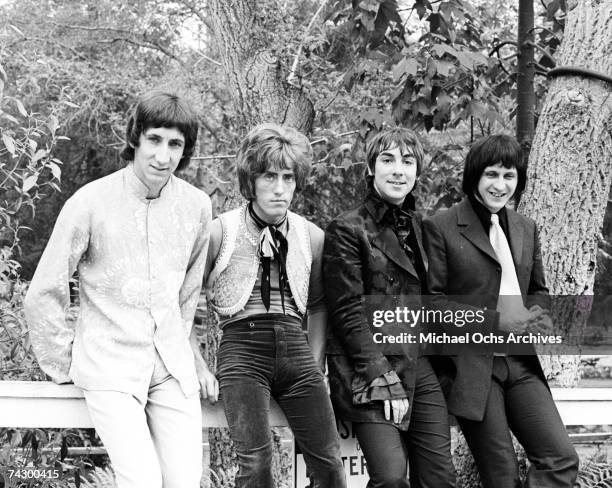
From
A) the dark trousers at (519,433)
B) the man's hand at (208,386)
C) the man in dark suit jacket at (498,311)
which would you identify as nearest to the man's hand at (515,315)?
the man in dark suit jacket at (498,311)

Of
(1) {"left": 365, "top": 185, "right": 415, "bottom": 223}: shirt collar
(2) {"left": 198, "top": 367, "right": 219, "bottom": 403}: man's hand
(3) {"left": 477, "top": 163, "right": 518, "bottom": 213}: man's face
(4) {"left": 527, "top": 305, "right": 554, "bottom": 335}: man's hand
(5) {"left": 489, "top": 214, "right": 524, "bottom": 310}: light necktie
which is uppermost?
(3) {"left": 477, "top": 163, "right": 518, "bottom": 213}: man's face

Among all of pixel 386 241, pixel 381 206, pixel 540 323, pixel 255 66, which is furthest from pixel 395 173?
pixel 255 66

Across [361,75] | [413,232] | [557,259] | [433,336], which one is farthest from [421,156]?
[361,75]

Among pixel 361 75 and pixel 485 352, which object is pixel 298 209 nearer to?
pixel 361 75

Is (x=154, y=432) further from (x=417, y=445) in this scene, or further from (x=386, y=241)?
(x=386, y=241)

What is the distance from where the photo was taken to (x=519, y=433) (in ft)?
10.2

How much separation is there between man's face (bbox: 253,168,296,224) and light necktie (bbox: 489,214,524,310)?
0.90 m

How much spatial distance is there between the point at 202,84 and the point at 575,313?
23.6 feet

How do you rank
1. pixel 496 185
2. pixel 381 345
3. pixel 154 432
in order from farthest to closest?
A: 1. pixel 496 185
2. pixel 381 345
3. pixel 154 432

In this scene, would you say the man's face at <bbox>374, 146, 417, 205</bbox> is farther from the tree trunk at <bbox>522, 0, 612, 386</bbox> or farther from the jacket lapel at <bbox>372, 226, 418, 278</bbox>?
the tree trunk at <bbox>522, 0, 612, 386</bbox>

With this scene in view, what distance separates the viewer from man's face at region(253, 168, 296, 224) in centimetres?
295

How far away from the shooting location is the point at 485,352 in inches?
123

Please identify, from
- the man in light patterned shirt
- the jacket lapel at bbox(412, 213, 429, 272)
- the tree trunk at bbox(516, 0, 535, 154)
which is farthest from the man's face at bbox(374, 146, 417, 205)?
the tree trunk at bbox(516, 0, 535, 154)

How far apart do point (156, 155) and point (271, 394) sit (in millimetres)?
956
